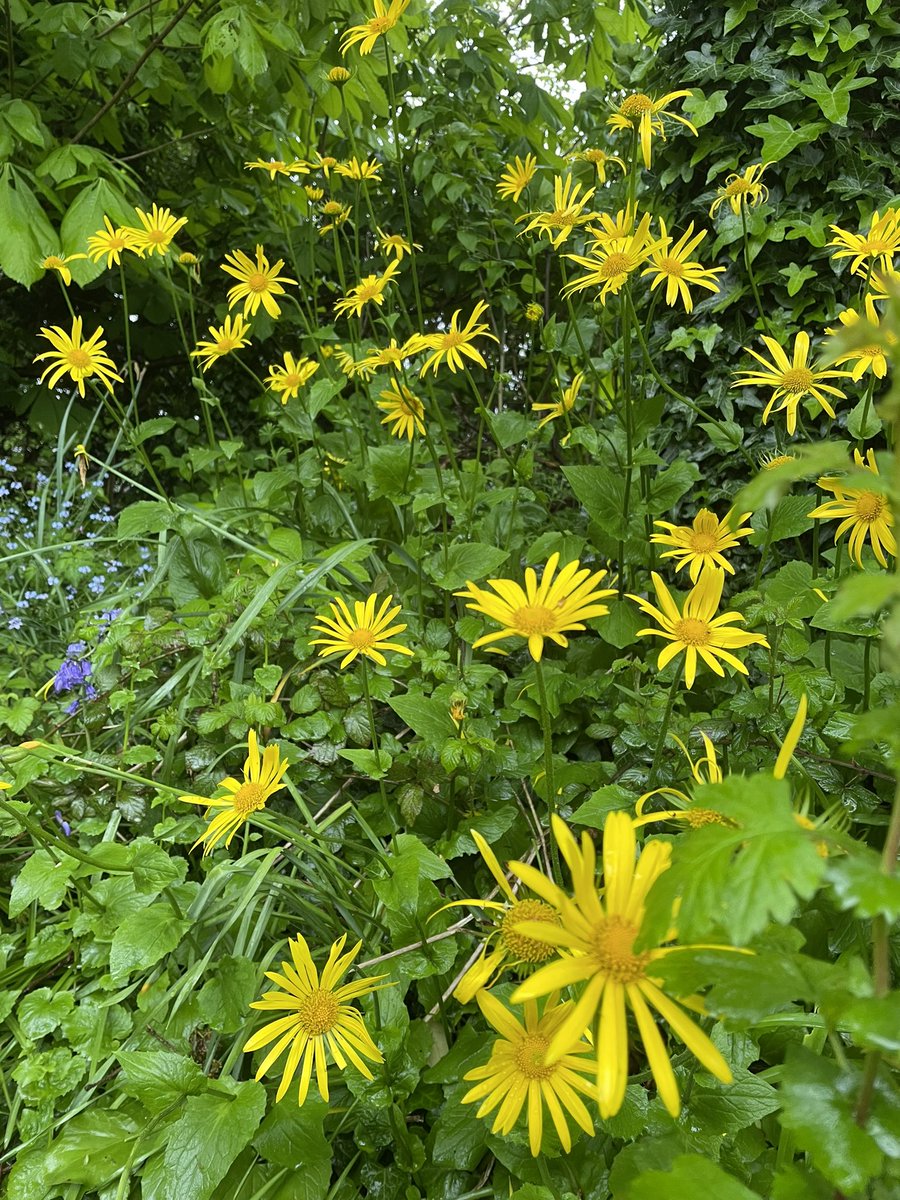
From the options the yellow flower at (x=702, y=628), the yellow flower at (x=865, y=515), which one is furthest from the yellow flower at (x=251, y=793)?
the yellow flower at (x=865, y=515)

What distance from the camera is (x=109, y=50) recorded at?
2143mm

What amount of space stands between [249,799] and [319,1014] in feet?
0.68

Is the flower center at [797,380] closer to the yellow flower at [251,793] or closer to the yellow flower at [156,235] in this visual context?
the yellow flower at [251,793]

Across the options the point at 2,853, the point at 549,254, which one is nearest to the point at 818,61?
the point at 549,254

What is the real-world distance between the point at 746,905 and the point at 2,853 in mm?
1251

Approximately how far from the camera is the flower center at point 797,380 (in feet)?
3.67

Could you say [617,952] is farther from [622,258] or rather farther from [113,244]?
[113,244]

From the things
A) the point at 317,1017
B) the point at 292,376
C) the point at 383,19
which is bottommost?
the point at 317,1017

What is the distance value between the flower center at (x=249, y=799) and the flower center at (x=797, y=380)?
910 mm

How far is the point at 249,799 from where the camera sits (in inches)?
30.7

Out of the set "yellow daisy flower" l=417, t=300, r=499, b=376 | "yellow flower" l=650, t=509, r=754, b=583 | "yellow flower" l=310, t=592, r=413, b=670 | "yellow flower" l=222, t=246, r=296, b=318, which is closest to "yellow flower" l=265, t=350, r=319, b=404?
"yellow flower" l=222, t=246, r=296, b=318

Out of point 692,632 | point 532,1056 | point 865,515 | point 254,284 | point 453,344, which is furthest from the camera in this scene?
point 254,284

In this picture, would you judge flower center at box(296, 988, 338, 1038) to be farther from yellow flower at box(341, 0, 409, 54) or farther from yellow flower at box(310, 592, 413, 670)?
yellow flower at box(341, 0, 409, 54)

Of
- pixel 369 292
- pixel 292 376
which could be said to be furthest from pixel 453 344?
pixel 292 376
